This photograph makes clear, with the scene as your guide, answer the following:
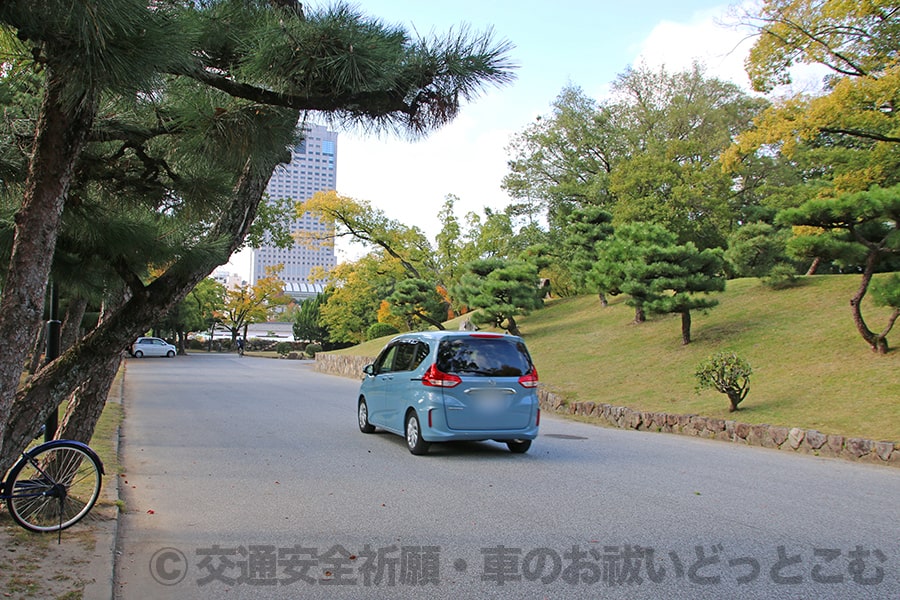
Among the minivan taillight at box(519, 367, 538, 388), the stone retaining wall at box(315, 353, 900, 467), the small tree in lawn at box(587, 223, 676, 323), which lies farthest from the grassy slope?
the minivan taillight at box(519, 367, 538, 388)

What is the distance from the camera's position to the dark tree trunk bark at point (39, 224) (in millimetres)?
3836

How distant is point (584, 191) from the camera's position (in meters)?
36.5

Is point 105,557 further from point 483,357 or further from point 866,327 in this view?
point 866,327

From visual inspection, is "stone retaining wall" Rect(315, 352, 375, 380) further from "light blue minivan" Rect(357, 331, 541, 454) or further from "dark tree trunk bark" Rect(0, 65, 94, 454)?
"dark tree trunk bark" Rect(0, 65, 94, 454)

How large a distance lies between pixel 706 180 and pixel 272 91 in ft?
92.8

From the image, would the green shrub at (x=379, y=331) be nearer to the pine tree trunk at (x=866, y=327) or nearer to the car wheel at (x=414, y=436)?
the pine tree trunk at (x=866, y=327)

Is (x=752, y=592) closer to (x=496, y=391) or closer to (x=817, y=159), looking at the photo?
(x=496, y=391)

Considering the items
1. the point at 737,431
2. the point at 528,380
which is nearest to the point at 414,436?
the point at 528,380

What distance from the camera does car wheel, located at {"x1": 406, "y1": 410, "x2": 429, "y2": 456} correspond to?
9.05 metres

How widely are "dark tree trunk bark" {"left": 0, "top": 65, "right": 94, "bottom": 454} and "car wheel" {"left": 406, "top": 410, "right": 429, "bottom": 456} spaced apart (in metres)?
5.66

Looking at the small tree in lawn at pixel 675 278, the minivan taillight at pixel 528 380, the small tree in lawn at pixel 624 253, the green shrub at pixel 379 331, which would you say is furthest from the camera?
the green shrub at pixel 379 331

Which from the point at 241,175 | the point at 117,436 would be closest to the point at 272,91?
the point at 241,175

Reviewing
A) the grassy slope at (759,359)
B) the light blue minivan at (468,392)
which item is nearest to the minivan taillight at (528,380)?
the light blue minivan at (468,392)

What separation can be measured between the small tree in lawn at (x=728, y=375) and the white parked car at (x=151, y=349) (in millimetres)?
42965
